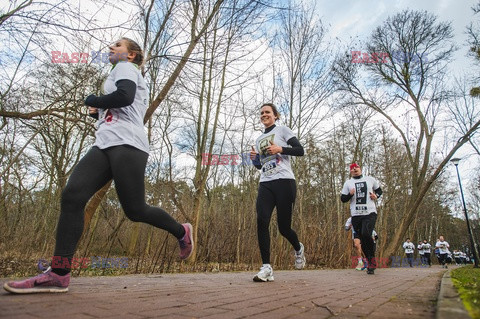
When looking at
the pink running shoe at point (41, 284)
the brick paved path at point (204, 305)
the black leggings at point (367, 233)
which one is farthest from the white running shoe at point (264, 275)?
the black leggings at point (367, 233)

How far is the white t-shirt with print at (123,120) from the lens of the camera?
2291 millimetres

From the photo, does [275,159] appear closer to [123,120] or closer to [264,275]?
[264,275]

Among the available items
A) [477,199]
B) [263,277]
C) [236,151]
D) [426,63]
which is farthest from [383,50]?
[477,199]

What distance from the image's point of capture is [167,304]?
6.43 feet

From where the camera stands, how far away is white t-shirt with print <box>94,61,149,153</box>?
2.29 metres

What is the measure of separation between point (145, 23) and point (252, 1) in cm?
205

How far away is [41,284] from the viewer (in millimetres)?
2113

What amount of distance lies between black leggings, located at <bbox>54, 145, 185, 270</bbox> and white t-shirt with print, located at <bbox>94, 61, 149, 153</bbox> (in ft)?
0.19

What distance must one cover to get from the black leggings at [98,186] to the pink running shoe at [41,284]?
0.17 m

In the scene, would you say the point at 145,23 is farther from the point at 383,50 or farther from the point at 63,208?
the point at 383,50

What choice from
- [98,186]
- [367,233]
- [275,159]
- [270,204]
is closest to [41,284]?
[98,186]

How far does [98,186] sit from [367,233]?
15.7 ft

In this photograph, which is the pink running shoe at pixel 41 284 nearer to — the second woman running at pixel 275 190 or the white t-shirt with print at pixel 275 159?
the second woman running at pixel 275 190

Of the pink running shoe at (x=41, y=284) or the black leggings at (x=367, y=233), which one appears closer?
the pink running shoe at (x=41, y=284)
